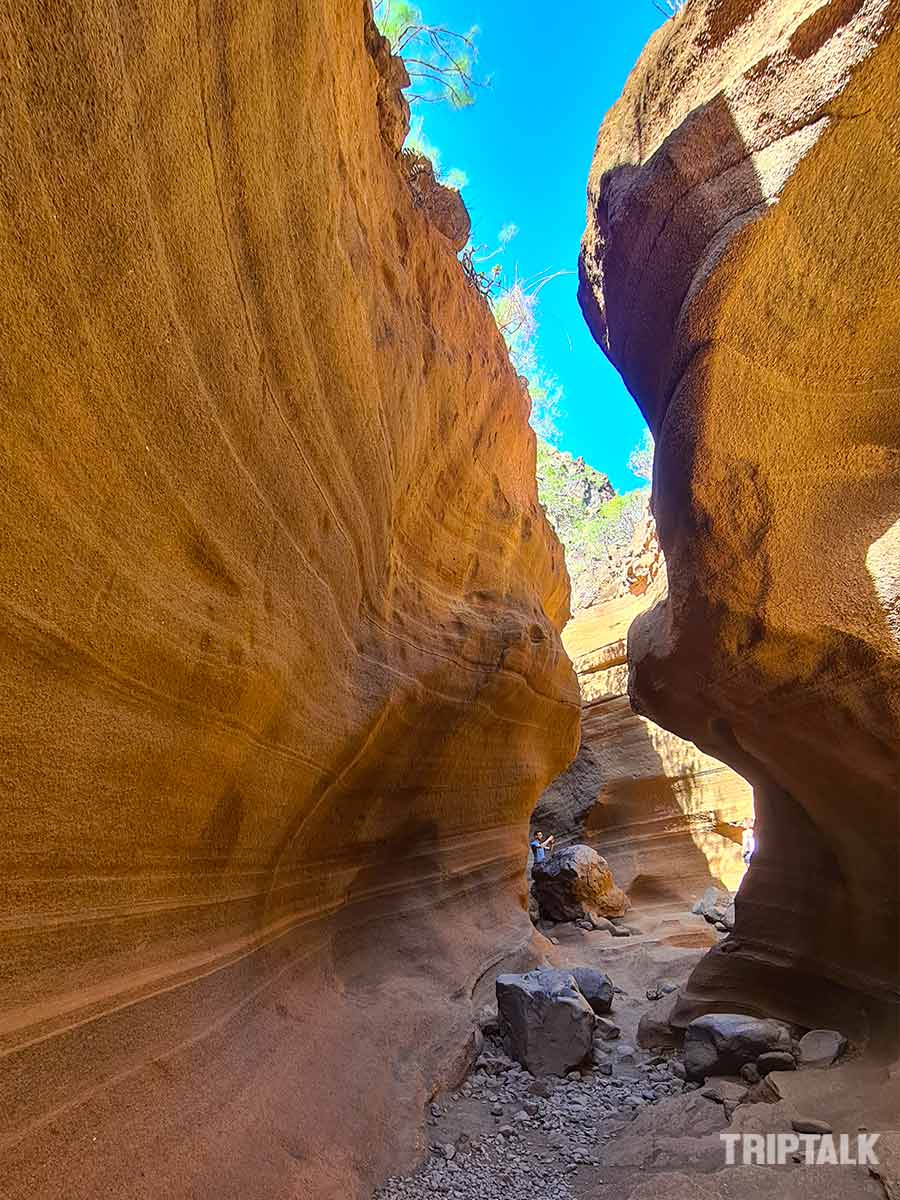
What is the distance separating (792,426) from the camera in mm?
3695

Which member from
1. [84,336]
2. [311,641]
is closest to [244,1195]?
[311,641]

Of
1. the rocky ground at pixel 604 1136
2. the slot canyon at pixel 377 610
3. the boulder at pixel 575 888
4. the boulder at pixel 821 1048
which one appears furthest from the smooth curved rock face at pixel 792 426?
the boulder at pixel 575 888

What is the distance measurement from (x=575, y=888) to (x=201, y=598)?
7969mm

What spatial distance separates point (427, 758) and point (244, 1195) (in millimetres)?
2763

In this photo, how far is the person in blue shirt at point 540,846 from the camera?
10.4 m

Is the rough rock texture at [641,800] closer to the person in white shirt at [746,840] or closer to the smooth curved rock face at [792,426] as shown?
the person in white shirt at [746,840]

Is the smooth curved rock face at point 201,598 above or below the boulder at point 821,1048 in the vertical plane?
above

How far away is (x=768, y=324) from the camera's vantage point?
3.68 m

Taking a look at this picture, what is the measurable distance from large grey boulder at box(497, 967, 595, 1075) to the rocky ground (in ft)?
0.24

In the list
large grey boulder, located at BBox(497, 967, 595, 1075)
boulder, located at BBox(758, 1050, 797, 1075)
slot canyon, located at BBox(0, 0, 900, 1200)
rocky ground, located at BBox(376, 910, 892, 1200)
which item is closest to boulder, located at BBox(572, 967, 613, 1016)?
slot canyon, located at BBox(0, 0, 900, 1200)

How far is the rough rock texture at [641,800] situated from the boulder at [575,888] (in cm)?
168

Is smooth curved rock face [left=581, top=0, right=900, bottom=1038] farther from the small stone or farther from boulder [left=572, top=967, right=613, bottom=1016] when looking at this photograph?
the small stone

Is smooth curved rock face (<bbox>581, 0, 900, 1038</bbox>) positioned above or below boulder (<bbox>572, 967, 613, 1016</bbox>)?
above

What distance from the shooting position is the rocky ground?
2.29 m
